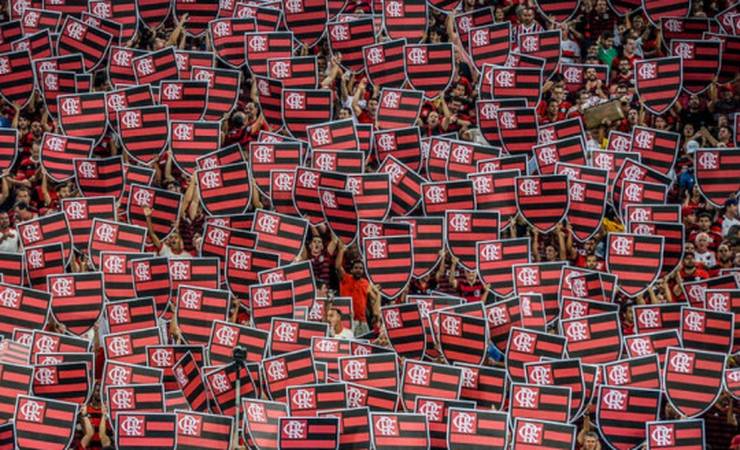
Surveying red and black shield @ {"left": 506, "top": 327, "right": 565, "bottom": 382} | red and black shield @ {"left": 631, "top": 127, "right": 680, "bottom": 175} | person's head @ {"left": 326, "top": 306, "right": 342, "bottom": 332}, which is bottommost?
red and black shield @ {"left": 506, "top": 327, "right": 565, "bottom": 382}

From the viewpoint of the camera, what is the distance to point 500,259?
948 inches

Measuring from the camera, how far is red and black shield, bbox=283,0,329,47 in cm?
2867

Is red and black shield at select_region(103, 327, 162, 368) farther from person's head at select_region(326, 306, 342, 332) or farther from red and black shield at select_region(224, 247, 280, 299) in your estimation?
person's head at select_region(326, 306, 342, 332)

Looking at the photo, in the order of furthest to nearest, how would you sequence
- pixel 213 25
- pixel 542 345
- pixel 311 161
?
pixel 213 25 < pixel 311 161 < pixel 542 345

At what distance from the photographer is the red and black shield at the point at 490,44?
27.9 meters

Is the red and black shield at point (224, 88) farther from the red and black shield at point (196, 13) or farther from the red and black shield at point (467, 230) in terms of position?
the red and black shield at point (467, 230)

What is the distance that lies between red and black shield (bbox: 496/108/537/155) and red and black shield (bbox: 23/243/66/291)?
620cm

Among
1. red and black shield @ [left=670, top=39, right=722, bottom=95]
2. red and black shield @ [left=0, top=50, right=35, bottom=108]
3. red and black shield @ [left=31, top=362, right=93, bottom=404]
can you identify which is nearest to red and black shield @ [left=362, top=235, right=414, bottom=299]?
red and black shield @ [left=31, top=362, right=93, bottom=404]

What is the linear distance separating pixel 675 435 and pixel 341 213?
585cm

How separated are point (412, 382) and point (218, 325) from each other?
7.88 ft

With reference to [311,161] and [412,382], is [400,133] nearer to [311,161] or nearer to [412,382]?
[311,161]

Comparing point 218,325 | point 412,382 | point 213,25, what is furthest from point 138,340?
point 213,25

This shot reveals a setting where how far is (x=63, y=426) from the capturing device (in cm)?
2061

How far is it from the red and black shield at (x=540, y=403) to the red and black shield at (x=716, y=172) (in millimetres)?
5532
